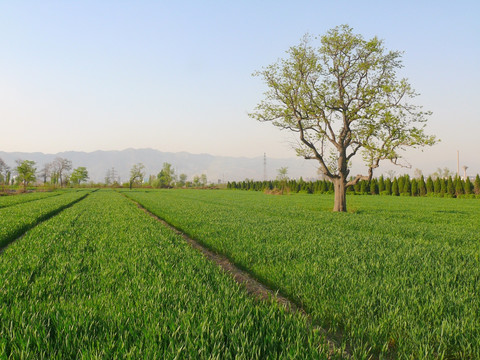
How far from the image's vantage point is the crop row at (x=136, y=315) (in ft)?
8.63

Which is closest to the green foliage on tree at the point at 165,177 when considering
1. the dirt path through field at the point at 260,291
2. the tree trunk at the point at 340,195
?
the tree trunk at the point at 340,195

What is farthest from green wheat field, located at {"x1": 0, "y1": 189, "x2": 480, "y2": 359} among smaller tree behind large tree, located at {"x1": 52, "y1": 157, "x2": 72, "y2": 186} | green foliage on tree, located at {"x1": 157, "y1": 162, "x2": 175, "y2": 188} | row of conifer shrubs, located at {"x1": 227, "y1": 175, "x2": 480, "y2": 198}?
smaller tree behind large tree, located at {"x1": 52, "y1": 157, "x2": 72, "y2": 186}

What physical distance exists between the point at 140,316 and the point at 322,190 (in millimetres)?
65865

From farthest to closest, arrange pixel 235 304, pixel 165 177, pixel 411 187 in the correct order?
pixel 165 177 → pixel 411 187 → pixel 235 304

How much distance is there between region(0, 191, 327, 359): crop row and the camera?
2.63 m

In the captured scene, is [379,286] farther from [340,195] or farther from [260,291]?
[340,195]

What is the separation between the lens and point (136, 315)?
11.0 feet

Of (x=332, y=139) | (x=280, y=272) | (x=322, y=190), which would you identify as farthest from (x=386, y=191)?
(x=280, y=272)

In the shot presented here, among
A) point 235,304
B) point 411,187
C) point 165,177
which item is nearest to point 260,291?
point 235,304

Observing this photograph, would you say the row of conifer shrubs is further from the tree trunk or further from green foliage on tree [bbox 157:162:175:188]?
green foliage on tree [bbox 157:162:175:188]

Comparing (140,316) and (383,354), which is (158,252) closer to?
(140,316)

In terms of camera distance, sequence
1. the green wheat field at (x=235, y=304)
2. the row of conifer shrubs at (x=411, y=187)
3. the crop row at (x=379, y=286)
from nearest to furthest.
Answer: the green wheat field at (x=235, y=304) < the crop row at (x=379, y=286) < the row of conifer shrubs at (x=411, y=187)

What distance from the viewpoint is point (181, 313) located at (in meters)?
3.33

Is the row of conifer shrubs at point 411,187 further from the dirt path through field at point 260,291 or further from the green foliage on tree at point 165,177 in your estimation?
the green foliage on tree at point 165,177
